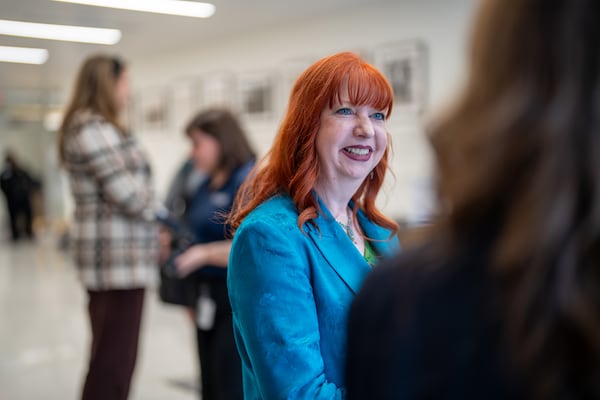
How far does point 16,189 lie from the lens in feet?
22.0

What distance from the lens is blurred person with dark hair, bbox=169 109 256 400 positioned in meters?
2.43

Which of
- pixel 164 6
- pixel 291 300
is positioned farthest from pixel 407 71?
pixel 291 300

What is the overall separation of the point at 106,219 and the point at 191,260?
406 millimetres

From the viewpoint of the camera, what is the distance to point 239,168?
2537 mm

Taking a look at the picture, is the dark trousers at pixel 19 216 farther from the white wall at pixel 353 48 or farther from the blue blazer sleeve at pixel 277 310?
the blue blazer sleeve at pixel 277 310

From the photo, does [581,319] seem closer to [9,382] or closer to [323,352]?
[323,352]

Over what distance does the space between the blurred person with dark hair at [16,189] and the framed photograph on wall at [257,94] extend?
2.74 m

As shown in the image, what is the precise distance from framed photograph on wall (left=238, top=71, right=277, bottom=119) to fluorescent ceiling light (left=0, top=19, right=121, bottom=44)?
143 cm

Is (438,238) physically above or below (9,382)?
above

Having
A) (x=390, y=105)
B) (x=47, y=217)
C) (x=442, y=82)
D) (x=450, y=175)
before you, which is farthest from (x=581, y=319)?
(x=47, y=217)

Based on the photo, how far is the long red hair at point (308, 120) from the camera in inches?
49.2

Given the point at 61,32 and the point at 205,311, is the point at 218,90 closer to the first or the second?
the point at 61,32

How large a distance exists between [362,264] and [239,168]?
4.60 ft

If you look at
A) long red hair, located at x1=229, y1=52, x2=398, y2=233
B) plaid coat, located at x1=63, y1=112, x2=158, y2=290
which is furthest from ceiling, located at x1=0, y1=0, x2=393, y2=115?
long red hair, located at x1=229, y1=52, x2=398, y2=233
